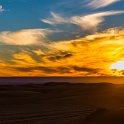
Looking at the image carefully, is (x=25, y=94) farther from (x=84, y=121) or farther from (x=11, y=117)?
(x=84, y=121)

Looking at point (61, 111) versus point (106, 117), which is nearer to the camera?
point (106, 117)

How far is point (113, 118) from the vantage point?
47.1 feet

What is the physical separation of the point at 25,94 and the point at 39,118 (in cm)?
1279

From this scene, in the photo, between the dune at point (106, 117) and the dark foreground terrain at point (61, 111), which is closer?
the dune at point (106, 117)

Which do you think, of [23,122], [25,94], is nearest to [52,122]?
[23,122]

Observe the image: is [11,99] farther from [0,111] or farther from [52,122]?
[52,122]

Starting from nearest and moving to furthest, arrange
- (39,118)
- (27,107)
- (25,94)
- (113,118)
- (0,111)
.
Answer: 1. (113,118)
2. (39,118)
3. (0,111)
4. (27,107)
5. (25,94)

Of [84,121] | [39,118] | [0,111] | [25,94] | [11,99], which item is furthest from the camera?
[25,94]

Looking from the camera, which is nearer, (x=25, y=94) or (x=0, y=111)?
(x=0, y=111)

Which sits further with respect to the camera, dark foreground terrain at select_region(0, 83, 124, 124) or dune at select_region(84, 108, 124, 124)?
dark foreground terrain at select_region(0, 83, 124, 124)

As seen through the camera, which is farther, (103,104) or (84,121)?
(103,104)

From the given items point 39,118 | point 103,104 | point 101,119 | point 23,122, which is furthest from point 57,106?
point 101,119

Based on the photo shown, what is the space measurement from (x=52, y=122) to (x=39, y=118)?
1.36 m

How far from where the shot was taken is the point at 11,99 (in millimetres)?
26531
